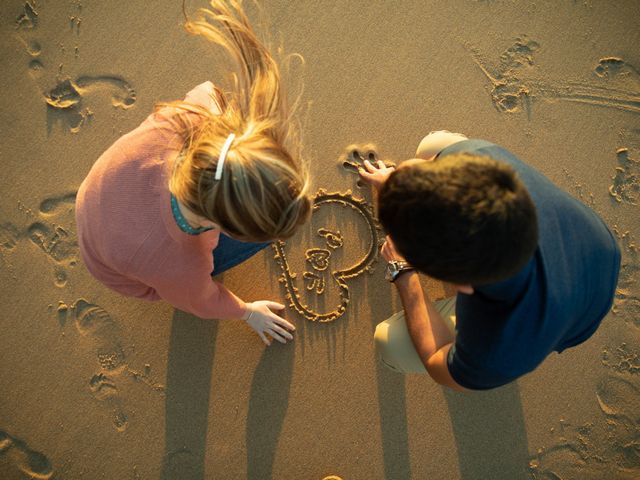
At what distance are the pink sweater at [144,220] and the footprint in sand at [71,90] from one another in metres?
0.83

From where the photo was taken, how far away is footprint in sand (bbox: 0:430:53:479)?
6.54 feet

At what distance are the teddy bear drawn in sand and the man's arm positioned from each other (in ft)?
0.79

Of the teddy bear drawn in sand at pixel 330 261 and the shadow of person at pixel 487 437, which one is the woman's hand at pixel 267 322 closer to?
the teddy bear drawn in sand at pixel 330 261

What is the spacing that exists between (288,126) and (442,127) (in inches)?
43.2

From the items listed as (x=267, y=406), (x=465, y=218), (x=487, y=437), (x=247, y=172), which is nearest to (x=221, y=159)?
(x=247, y=172)

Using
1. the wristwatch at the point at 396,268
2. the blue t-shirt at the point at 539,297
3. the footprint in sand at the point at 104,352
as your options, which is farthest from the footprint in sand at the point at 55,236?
the blue t-shirt at the point at 539,297

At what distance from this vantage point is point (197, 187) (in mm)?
1182

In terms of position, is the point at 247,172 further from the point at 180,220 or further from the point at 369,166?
the point at 369,166

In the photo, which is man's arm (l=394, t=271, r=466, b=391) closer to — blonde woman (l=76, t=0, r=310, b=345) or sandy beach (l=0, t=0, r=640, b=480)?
sandy beach (l=0, t=0, r=640, b=480)

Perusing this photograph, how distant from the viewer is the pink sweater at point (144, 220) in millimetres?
1366

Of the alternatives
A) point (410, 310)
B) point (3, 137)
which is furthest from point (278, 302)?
point (3, 137)

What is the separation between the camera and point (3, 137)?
214 centimetres

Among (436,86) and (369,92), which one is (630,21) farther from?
(369,92)

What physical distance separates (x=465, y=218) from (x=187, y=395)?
4.99 ft
